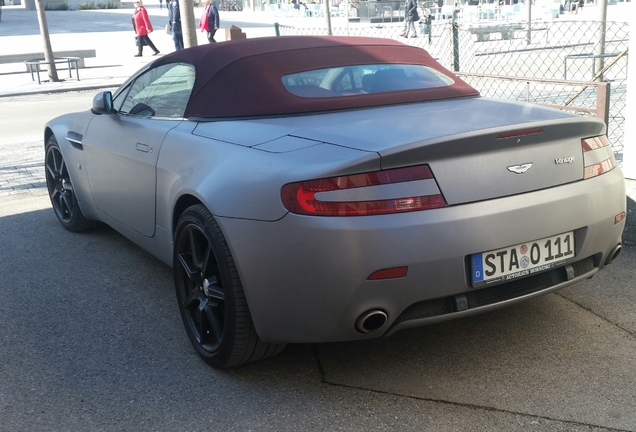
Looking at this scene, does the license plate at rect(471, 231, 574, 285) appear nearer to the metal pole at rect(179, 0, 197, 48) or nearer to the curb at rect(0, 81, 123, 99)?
the metal pole at rect(179, 0, 197, 48)

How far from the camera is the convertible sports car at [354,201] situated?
2.86 metres

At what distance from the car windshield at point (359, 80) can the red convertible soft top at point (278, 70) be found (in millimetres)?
44

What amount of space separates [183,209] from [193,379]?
32.1 inches

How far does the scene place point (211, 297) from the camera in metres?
3.43

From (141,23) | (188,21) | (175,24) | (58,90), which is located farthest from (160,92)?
(141,23)

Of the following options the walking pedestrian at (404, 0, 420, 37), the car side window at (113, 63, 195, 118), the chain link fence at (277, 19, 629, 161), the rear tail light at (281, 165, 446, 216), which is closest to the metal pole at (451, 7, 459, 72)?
the chain link fence at (277, 19, 629, 161)

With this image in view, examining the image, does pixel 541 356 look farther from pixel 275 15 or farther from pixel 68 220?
pixel 275 15

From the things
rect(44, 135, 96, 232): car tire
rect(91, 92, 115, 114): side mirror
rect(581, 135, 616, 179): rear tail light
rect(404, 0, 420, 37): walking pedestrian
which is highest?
rect(91, 92, 115, 114): side mirror

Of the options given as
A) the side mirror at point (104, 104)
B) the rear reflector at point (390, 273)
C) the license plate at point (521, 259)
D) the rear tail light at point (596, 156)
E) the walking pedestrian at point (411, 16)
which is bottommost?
the walking pedestrian at point (411, 16)

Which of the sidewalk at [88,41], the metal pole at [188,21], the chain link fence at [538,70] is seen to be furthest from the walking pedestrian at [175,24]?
the metal pole at [188,21]

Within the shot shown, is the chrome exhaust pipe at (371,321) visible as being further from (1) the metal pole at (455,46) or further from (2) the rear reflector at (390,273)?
(1) the metal pole at (455,46)

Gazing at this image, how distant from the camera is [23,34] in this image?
39219mm

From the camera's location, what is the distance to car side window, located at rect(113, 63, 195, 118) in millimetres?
4156

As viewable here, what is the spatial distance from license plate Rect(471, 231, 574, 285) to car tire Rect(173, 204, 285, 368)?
3.04ft
